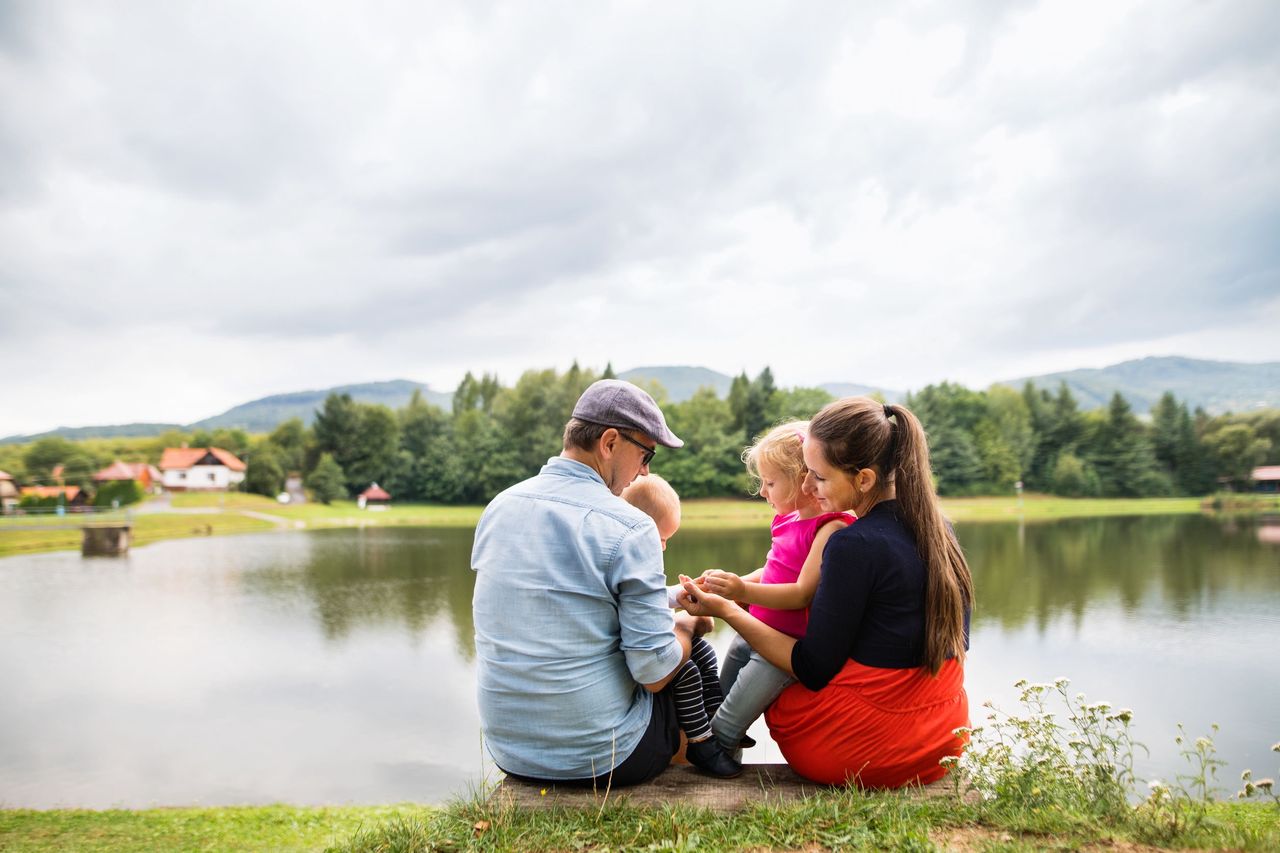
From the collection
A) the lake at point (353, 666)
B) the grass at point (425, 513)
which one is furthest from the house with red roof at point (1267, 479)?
the lake at point (353, 666)

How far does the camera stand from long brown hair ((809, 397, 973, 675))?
2.62 metres

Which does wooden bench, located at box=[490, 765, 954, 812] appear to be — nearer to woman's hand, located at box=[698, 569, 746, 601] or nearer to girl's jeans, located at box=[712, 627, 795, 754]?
girl's jeans, located at box=[712, 627, 795, 754]

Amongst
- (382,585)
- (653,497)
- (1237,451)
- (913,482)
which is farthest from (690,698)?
(1237,451)

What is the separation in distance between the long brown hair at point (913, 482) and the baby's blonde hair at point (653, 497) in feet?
2.92

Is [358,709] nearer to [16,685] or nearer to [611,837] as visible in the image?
[16,685]

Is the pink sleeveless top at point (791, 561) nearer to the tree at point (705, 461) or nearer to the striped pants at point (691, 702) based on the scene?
the striped pants at point (691, 702)

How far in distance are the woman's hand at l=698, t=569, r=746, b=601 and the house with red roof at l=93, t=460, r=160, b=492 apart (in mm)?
58283

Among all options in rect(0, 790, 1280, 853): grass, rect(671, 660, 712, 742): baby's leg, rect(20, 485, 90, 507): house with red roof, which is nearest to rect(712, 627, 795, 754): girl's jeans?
rect(671, 660, 712, 742): baby's leg

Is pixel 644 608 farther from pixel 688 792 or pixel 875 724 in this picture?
pixel 875 724

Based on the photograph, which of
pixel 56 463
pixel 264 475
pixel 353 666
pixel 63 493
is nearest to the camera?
pixel 353 666

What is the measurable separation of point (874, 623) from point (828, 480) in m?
0.52

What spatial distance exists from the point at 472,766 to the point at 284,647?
7666mm

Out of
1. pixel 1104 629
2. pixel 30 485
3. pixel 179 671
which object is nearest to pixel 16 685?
pixel 179 671

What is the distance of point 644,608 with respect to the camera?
2.50m
